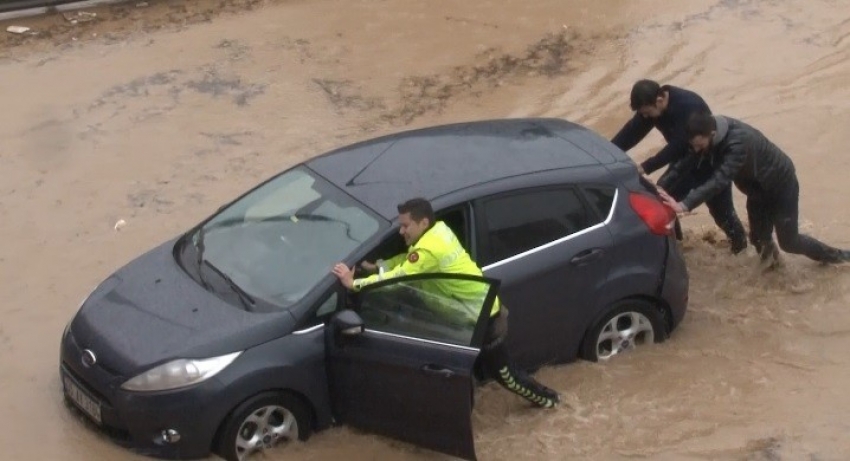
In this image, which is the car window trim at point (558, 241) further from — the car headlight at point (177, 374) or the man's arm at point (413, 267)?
the car headlight at point (177, 374)

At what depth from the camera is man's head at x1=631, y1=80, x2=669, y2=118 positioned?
8.88 meters

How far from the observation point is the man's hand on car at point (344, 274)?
6.88 meters

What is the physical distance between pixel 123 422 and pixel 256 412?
0.71 metres

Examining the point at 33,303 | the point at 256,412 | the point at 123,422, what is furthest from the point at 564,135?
the point at 33,303

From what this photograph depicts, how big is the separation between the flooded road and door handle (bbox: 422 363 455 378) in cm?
78

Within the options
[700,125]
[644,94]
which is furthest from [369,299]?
[644,94]

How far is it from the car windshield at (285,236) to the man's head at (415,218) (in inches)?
14.5

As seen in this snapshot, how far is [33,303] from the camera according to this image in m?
9.29

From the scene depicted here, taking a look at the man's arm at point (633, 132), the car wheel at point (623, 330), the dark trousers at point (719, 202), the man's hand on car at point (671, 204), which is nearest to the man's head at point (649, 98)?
the man's arm at point (633, 132)

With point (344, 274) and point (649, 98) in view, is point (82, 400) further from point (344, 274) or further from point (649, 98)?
point (649, 98)

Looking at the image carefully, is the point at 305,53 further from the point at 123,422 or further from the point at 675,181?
the point at 123,422

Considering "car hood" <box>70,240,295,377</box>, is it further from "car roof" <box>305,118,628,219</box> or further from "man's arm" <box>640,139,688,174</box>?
"man's arm" <box>640,139,688,174</box>

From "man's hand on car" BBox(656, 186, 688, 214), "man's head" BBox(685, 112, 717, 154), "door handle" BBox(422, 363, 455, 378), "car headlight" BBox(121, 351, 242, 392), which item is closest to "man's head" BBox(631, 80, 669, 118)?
"man's head" BBox(685, 112, 717, 154)

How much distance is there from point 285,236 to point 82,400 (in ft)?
4.85
